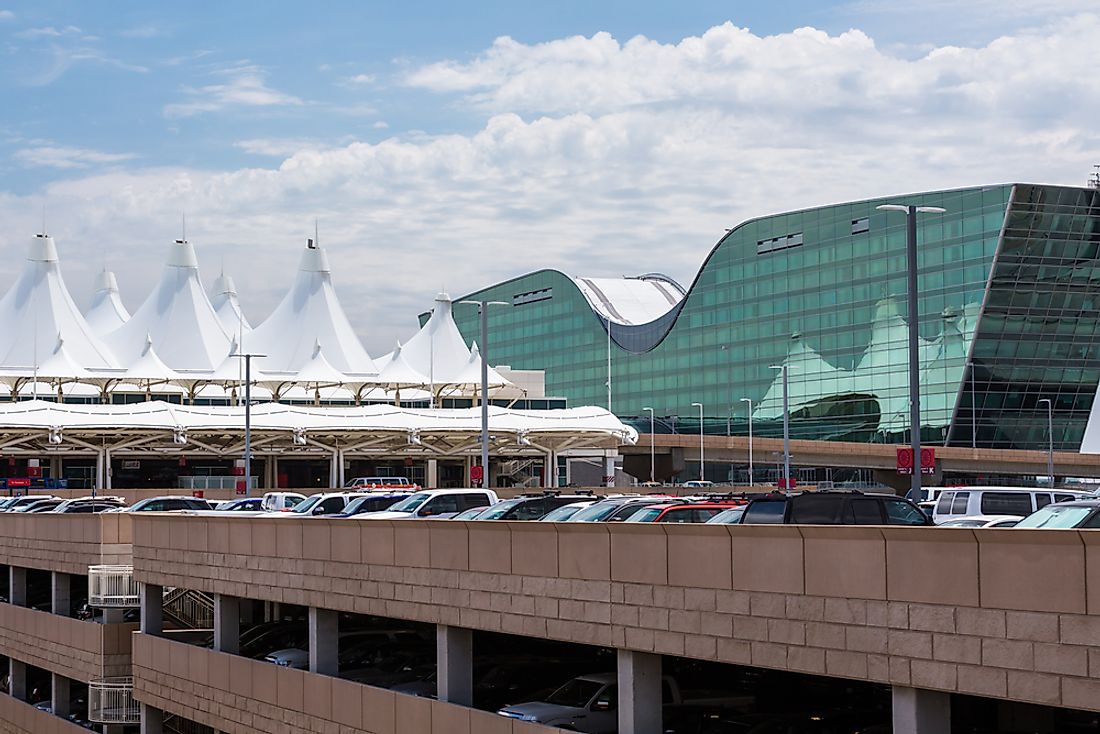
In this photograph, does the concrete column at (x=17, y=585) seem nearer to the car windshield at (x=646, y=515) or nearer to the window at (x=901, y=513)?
the car windshield at (x=646, y=515)

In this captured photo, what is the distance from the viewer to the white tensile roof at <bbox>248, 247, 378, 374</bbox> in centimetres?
11450

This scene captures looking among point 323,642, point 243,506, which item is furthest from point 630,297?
point 323,642

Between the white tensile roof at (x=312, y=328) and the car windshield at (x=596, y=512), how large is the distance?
293 feet

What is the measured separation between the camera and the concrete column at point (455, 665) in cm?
2069

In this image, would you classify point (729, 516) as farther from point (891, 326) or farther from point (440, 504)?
point (891, 326)

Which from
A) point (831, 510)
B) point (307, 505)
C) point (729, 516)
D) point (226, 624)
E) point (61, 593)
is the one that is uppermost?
point (831, 510)

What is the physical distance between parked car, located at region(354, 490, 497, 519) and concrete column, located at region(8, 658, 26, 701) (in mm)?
A: 13027

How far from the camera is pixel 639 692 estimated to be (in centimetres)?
1736

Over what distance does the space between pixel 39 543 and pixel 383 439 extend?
59.2 m

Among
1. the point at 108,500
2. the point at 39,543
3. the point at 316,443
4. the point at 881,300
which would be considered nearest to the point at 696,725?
the point at 39,543

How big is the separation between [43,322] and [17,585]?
6987cm

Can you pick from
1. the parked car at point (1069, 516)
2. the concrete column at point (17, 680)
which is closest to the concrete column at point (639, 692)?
the parked car at point (1069, 516)

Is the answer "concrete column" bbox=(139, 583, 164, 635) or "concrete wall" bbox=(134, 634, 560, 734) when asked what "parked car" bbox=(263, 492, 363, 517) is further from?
"concrete wall" bbox=(134, 634, 560, 734)

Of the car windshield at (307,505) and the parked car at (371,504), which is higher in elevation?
the parked car at (371,504)
